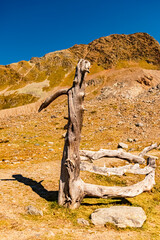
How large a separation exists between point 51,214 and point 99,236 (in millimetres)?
1991

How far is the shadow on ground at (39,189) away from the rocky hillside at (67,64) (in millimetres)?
93080

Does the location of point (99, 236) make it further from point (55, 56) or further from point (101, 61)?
point (55, 56)

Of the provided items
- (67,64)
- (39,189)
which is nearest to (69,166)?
(39,189)

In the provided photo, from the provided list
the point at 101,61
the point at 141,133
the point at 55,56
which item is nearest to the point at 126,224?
the point at 141,133

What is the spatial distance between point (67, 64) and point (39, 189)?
136 m

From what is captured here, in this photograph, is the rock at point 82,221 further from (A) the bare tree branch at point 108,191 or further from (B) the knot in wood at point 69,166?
(B) the knot in wood at point 69,166

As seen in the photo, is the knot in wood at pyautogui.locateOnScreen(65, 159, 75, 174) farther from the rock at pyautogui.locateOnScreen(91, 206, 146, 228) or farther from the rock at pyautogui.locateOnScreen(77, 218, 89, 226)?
the rock at pyautogui.locateOnScreen(91, 206, 146, 228)

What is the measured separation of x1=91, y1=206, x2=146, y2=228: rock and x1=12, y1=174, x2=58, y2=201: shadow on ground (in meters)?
2.33

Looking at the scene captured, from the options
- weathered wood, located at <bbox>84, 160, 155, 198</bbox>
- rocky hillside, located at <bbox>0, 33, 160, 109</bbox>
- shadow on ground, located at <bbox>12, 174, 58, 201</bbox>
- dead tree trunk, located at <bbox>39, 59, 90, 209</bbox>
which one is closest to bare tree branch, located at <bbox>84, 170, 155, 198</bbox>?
weathered wood, located at <bbox>84, 160, 155, 198</bbox>

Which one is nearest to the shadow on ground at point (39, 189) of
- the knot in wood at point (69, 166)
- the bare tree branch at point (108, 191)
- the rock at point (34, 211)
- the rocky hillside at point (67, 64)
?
the rock at point (34, 211)

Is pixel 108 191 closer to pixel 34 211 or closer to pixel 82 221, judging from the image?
pixel 82 221

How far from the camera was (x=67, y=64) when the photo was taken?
5364 inches

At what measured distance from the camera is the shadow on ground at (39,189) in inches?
319

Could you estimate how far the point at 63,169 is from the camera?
7.23m
